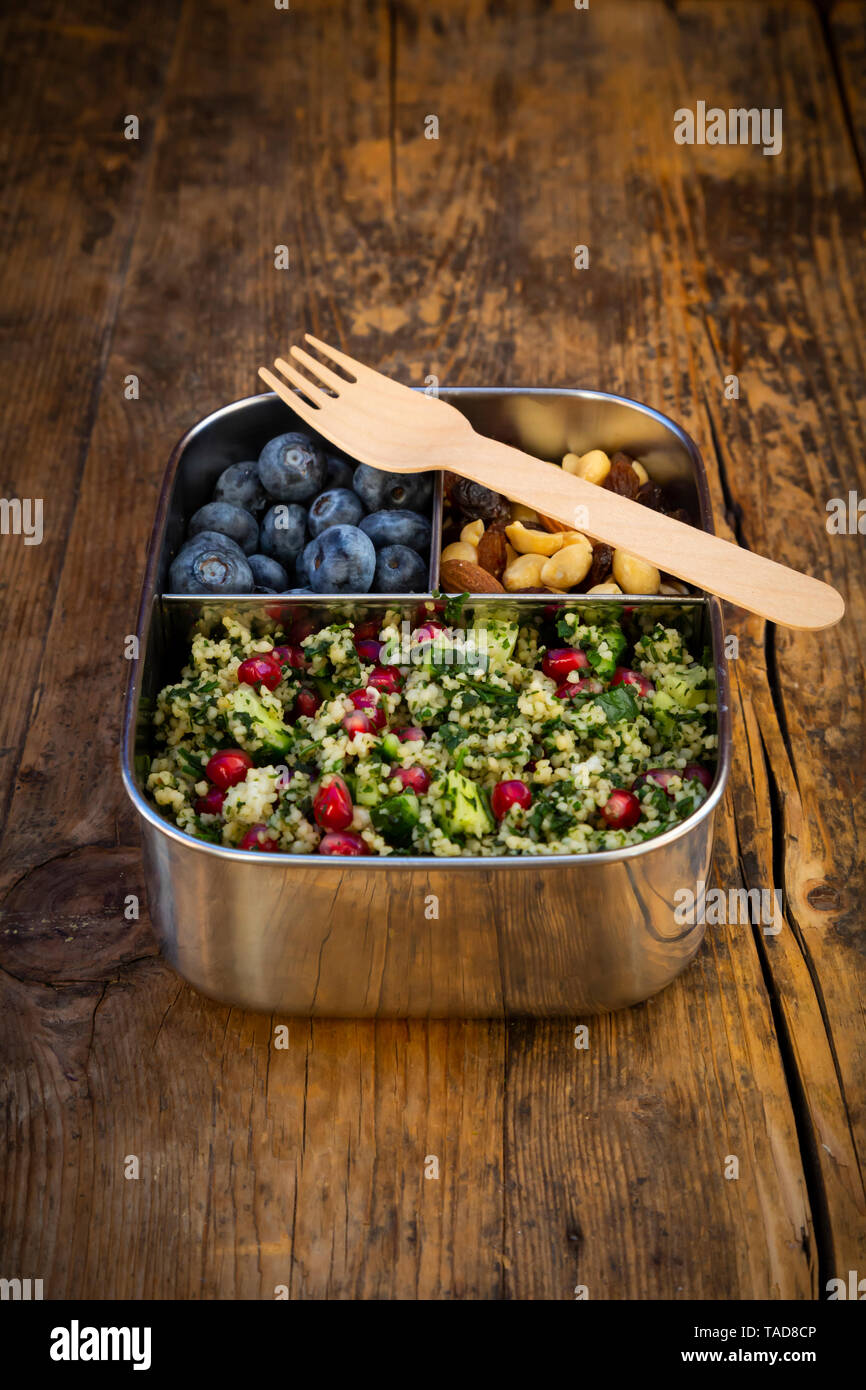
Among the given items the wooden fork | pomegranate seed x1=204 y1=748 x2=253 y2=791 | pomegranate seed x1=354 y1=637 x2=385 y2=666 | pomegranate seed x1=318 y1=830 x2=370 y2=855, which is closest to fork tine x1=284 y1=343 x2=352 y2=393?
the wooden fork

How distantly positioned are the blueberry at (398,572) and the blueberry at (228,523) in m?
0.20

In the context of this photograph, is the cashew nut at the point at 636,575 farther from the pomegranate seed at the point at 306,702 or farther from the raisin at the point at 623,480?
the pomegranate seed at the point at 306,702

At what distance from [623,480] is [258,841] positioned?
2.51 ft

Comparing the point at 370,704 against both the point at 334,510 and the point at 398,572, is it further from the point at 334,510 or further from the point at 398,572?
the point at 334,510

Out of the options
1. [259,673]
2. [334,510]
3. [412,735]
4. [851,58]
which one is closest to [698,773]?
[412,735]

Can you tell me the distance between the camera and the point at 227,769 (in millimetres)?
1451

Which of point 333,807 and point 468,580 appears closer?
point 333,807

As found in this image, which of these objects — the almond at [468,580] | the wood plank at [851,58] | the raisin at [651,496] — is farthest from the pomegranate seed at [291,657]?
the wood plank at [851,58]

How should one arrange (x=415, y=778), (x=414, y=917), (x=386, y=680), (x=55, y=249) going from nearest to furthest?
(x=414, y=917), (x=415, y=778), (x=386, y=680), (x=55, y=249)

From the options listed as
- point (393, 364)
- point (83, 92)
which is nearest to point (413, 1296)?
point (393, 364)

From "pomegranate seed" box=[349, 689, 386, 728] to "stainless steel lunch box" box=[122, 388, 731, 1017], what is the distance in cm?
15

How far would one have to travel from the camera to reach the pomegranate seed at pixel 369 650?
160 centimetres

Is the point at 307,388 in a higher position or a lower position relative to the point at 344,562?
higher

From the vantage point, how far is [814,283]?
2.45 m
